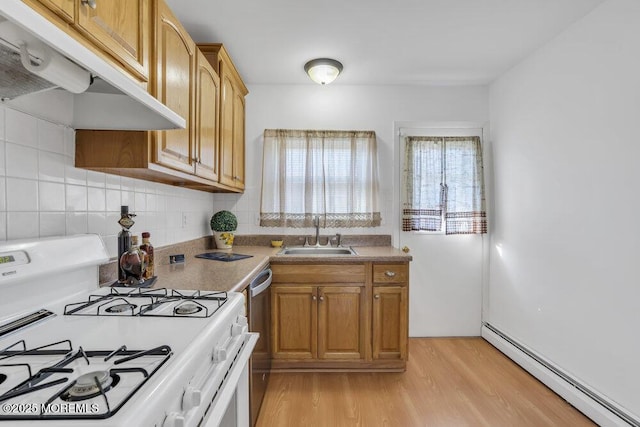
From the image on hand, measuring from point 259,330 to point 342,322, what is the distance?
74 centimetres

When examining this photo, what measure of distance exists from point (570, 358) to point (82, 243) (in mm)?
2742

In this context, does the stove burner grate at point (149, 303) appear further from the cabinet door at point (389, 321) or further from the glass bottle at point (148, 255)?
the cabinet door at point (389, 321)

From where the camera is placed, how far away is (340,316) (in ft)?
7.79

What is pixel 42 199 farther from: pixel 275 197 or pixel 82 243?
pixel 275 197

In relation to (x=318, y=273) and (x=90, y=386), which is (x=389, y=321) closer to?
(x=318, y=273)

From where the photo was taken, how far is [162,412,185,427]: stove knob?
572mm

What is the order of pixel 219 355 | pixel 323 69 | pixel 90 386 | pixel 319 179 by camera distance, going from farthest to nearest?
pixel 319 179, pixel 323 69, pixel 219 355, pixel 90 386

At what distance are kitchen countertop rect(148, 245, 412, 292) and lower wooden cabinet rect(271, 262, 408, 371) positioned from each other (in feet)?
0.19

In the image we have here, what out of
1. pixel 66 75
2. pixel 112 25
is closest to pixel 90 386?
pixel 66 75

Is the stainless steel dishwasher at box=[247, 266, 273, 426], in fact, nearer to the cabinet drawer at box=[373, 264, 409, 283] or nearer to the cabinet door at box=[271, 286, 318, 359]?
the cabinet door at box=[271, 286, 318, 359]

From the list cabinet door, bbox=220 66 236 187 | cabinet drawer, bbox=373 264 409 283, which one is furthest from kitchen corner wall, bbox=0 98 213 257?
cabinet drawer, bbox=373 264 409 283

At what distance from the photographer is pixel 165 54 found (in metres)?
1.42

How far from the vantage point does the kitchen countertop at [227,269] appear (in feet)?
4.63

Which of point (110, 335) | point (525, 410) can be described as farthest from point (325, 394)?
point (110, 335)
